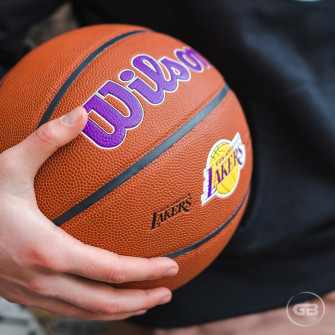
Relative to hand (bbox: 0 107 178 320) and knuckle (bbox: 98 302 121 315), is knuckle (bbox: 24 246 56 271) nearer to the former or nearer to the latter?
hand (bbox: 0 107 178 320)

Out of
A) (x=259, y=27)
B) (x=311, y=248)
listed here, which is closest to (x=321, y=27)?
(x=259, y=27)

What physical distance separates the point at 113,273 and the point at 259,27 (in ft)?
2.06

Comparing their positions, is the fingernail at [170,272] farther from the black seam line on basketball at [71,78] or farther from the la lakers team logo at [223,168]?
the black seam line on basketball at [71,78]

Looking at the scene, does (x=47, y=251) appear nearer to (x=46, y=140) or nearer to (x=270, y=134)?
(x=46, y=140)

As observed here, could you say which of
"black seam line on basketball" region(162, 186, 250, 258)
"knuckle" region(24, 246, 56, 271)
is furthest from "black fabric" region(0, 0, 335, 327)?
"knuckle" region(24, 246, 56, 271)

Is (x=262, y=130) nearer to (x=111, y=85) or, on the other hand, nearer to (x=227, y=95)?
(x=227, y=95)

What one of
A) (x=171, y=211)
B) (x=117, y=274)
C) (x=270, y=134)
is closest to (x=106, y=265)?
(x=117, y=274)

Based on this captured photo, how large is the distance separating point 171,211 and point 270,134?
45 centimetres

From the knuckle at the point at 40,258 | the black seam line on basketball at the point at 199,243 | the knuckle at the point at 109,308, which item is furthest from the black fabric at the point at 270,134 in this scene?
the knuckle at the point at 40,258

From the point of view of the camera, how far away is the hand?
0.56 m

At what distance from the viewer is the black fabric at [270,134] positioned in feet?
2.90

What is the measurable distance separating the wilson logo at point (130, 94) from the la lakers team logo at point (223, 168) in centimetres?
13

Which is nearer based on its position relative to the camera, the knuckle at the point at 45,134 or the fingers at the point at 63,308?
the knuckle at the point at 45,134

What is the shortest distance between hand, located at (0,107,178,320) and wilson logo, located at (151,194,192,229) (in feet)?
0.21
